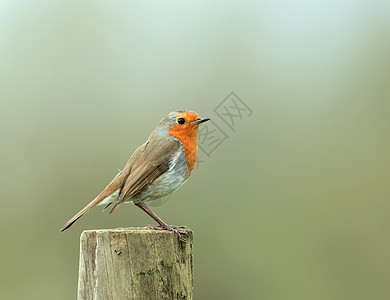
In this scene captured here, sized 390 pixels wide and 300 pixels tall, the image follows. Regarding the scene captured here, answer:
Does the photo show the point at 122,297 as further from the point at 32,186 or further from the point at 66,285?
the point at 32,186

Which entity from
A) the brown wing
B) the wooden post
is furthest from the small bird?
the wooden post

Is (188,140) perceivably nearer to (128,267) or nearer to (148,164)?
(148,164)

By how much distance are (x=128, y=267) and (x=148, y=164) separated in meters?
1.52

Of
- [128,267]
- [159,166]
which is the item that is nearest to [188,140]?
[159,166]

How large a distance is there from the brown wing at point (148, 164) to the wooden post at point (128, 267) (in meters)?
1.13

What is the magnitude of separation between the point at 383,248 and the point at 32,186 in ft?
18.9

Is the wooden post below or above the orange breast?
below

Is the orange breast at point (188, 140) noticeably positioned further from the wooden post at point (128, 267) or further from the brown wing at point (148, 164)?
the wooden post at point (128, 267)

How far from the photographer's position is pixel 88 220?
8.30 meters

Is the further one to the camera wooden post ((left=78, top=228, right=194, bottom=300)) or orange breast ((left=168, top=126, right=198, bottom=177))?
orange breast ((left=168, top=126, right=198, bottom=177))

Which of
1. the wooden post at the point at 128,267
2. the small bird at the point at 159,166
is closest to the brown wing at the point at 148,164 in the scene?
the small bird at the point at 159,166

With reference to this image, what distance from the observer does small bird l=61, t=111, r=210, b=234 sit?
4705mm

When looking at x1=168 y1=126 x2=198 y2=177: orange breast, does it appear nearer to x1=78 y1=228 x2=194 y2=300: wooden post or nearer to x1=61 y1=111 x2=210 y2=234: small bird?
x1=61 y1=111 x2=210 y2=234: small bird

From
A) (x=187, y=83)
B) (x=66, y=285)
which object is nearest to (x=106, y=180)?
(x=66, y=285)
